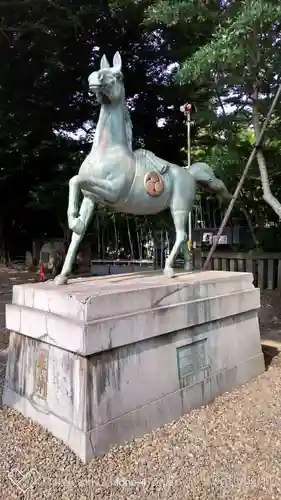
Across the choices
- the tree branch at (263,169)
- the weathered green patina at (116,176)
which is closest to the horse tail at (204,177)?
the weathered green patina at (116,176)

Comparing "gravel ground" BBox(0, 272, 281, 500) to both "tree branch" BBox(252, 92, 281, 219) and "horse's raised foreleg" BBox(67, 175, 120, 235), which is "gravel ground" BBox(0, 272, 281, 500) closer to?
"horse's raised foreleg" BBox(67, 175, 120, 235)

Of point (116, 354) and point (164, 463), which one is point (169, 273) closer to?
point (116, 354)

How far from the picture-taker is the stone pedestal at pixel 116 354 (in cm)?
235

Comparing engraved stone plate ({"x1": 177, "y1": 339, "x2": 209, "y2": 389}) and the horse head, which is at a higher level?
the horse head

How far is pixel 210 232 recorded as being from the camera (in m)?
10.3

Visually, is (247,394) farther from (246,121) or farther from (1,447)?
(246,121)

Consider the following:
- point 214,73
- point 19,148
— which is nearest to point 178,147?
point 19,148

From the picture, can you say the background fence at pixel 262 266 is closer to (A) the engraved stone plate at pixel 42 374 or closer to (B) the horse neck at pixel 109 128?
(B) the horse neck at pixel 109 128

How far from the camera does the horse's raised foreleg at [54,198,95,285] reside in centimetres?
299

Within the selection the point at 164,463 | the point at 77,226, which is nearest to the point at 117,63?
the point at 77,226

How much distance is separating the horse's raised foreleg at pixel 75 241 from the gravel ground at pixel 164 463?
1.01 meters

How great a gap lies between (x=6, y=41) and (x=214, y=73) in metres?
5.16

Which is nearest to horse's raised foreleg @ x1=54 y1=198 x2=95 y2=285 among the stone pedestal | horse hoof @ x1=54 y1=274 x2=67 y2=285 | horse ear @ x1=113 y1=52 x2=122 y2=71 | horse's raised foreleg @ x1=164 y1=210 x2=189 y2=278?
horse hoof @ x1=54 y1=274 x2=67 y2=285

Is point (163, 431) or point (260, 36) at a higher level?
point (260, 36)
